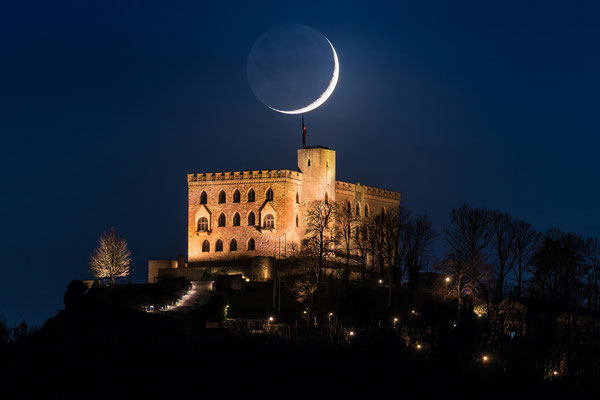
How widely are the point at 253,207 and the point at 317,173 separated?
6420 mm

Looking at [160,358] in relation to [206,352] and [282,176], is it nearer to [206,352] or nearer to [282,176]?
[206,352]

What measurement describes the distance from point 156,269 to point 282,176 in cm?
1351

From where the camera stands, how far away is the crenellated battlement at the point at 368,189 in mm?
94312

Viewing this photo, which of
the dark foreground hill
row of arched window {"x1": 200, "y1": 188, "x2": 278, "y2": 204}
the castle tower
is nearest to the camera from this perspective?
the dark foreground hill

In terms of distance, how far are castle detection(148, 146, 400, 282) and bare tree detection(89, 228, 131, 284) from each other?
5098mm

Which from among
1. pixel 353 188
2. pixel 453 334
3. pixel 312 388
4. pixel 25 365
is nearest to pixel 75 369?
pixel 25 365

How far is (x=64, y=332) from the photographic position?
106 ft

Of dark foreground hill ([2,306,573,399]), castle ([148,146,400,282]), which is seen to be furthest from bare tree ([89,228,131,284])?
dark foreground hill ([2,306,573,399])

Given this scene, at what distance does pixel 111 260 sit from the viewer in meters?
88.5

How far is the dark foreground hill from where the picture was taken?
28188 millimetres

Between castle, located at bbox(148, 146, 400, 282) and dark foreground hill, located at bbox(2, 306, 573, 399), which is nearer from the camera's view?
dark foreground hill, located at bbox(2, 306, 573, 399)

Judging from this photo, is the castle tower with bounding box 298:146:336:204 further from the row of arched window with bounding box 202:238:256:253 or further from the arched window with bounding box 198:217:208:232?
the arched window with bounding box 198:217:208:232

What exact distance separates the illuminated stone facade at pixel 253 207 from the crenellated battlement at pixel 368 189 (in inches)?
125

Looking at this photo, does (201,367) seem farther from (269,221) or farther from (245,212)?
(245,212)
